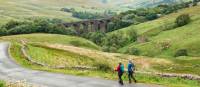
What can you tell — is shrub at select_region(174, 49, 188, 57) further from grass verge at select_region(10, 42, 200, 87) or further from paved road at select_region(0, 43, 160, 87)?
paved road at select_region(0, 43, 160, 87)

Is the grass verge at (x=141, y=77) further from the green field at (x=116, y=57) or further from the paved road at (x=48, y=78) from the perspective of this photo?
the paved road at (x=48, y=78)

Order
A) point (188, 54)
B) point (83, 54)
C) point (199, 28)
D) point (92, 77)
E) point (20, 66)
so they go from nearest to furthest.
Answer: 1. point (92, 77)
2. point (20, 66)
3. point (83, 54)
4. point (188, 54)
5. point (199, 28)

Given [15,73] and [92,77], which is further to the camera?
[15,73]

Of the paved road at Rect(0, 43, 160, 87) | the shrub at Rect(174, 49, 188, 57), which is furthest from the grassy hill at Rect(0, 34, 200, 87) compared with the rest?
the shrub at Rect(174, 49, 188, 57)

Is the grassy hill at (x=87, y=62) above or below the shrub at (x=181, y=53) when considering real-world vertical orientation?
above

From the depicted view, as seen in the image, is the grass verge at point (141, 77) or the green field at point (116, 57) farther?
the green field at point (116, 57)

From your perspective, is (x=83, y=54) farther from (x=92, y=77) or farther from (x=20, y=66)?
(x=92, y=77)

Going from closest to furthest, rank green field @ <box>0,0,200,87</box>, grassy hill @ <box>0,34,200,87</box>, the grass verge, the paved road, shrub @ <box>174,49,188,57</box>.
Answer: the grass verge, the paved road, grassy hill @ <box>0,34,200,87</box>, green field @ <box>0,0,200,87</box>, shrub @ <box>174,49,188,57</box>

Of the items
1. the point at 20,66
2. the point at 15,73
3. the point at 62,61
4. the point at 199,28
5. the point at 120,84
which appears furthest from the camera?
the point at 199,28

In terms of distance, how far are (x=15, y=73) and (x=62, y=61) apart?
2839 centimetres

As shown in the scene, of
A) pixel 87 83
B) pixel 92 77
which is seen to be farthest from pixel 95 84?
pixel 92 77

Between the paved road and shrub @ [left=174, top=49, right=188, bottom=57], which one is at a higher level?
the paved road

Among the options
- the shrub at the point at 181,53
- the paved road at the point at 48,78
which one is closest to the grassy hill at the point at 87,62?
the paved road at the point at 48,78

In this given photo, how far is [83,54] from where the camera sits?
11219 cm
